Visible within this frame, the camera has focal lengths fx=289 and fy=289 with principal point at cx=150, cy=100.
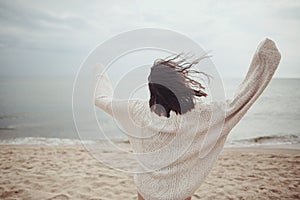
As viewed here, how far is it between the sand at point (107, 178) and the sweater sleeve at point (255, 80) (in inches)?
100

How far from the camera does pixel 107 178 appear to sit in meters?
4.71

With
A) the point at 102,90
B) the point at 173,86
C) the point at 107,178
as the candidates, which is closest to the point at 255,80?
the point at 173,86

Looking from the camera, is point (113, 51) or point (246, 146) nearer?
point (113, 51)

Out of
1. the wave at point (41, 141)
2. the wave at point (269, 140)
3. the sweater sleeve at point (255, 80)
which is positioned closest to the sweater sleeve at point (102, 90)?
the sweater sleeve at point (255, 80)

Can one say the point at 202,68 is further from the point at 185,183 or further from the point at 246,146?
the point at 246,146

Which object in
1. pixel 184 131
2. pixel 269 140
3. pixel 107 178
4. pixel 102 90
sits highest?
pixel 102 90

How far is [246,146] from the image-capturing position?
8.38 meters

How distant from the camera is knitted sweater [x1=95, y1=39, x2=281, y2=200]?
5.54 ft

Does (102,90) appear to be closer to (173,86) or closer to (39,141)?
(173,86)

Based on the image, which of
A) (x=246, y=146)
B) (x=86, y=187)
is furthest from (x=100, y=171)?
(x=246, y=146)

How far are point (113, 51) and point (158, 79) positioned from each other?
0.37 metres

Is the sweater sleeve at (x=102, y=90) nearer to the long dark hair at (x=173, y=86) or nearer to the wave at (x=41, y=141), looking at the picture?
the long dark hair at (x=173, y=86)

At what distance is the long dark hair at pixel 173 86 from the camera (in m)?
1.58

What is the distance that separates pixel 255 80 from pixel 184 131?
0.51 meters
